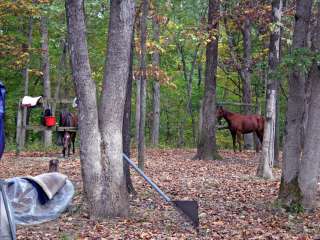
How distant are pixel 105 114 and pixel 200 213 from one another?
2400 mm

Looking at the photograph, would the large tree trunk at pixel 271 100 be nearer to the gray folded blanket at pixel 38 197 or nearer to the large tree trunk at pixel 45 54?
the gray folded blanket at pixel 38 197

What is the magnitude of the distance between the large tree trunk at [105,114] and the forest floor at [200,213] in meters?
0.39

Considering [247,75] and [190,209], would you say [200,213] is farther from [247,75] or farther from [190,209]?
[247,75]

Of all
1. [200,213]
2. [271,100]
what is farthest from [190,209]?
[271,100]

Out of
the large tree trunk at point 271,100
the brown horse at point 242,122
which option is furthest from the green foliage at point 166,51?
the brown horse at point 242,122

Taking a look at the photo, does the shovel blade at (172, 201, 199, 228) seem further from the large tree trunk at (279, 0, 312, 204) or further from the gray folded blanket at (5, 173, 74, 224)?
the large tree trunk at (279, 0, 312, 204)

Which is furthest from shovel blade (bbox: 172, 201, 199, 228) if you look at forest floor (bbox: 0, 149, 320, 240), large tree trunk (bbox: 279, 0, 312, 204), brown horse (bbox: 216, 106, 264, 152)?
brown horse (bbox: 216, 106, 264, 152)

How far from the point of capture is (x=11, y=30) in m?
25.9

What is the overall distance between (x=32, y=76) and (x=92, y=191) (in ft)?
74.9

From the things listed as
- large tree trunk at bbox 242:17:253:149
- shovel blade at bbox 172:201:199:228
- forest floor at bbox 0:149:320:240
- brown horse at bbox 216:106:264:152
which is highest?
large tree trunk at bbox 242:17:253:149

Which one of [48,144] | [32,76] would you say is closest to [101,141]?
[48,144]

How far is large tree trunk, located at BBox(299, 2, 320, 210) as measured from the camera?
8.60 meters

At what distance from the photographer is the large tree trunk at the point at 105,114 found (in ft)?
25.2

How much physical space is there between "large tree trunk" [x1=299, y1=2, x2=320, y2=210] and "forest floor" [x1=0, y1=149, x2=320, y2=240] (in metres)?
0.35
